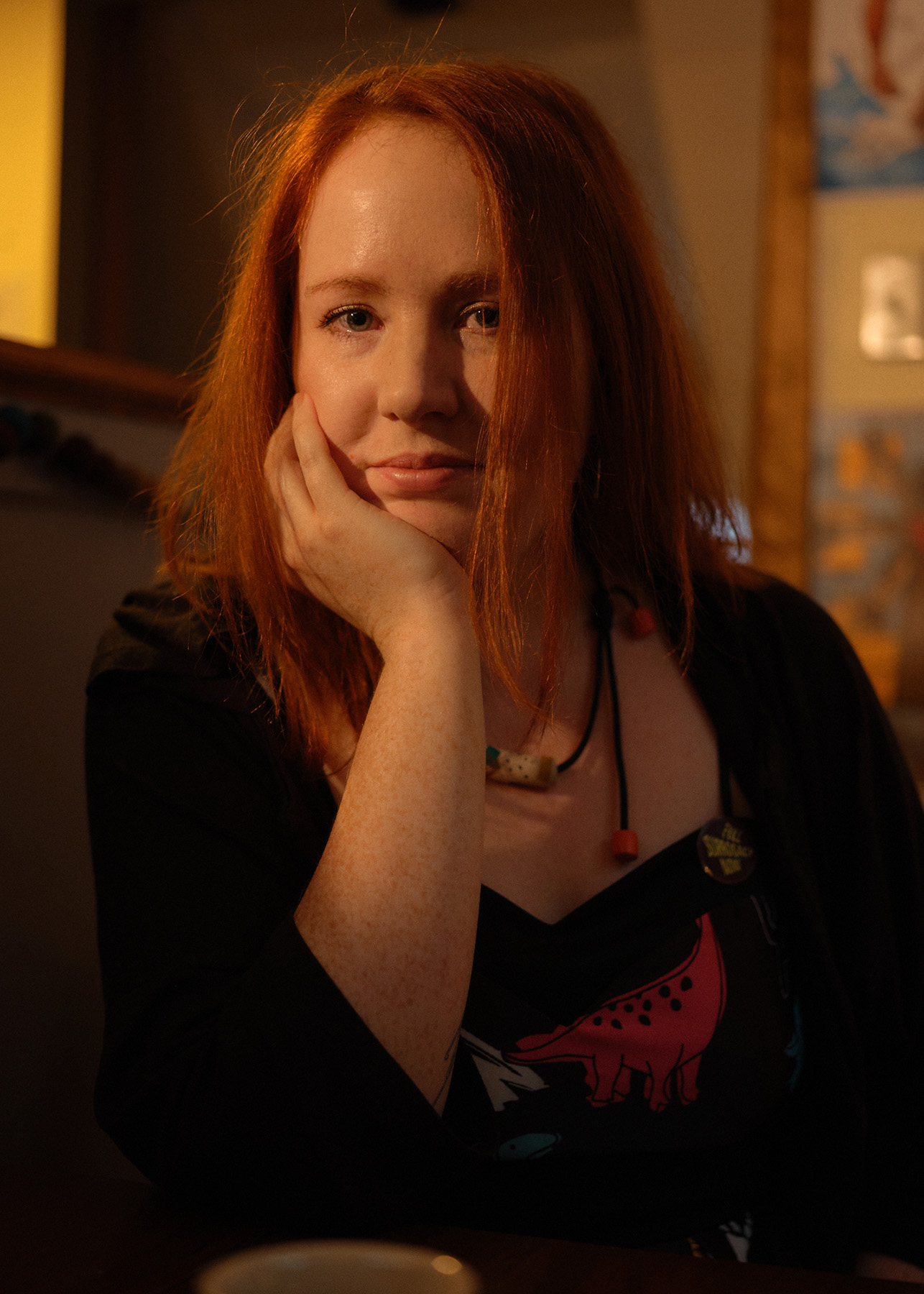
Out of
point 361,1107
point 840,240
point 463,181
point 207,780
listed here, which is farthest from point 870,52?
point 361,1107

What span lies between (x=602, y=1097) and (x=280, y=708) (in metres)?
0.37

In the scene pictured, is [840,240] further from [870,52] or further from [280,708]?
[280,708]

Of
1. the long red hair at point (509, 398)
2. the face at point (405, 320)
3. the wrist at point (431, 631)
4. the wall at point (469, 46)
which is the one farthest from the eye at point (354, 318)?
the wall at point (469, 46)

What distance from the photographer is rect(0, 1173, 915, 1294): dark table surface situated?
514mm

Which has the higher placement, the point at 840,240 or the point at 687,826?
the point at 840,240

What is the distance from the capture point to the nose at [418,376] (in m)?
0.79

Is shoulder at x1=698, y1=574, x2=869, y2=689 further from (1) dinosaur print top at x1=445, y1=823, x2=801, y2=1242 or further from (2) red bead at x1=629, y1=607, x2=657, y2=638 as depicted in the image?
(1) dinosaur print top at x1=445, y1=823, x2=801, y2=1242

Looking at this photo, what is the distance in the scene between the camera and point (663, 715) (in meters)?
0.95

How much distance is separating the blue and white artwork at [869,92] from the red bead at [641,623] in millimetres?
1525

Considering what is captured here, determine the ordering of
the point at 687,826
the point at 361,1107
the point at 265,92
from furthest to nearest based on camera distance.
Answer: the point at 265,92
the point at 687,826
the point at 361,1107

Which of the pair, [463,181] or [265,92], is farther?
[265,92]

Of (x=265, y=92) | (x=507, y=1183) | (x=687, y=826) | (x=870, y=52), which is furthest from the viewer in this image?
(x=265, y=92)

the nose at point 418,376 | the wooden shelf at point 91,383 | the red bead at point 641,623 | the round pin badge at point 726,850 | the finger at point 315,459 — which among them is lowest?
the round pin badge at point 726,850

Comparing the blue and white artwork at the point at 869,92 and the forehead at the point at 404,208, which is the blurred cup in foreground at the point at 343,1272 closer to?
the forehead at the point at 404,208
